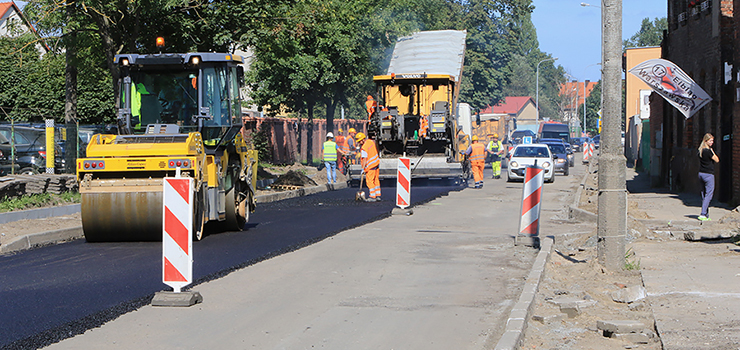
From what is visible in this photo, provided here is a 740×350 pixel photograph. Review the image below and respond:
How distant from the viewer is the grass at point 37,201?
14.3 m

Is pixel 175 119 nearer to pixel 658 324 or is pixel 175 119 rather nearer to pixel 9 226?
pixel 9 226

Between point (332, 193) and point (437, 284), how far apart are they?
569 inches

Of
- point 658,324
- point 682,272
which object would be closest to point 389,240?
point 682,272

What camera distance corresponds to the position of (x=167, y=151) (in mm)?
11203

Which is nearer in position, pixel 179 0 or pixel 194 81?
pixel 194 81

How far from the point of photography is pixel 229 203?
42.4 ft

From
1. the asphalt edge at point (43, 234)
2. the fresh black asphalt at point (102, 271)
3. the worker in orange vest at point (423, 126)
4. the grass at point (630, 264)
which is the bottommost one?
the grass at point (630, 264)

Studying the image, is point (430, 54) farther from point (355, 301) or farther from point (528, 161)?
point (355, 301)

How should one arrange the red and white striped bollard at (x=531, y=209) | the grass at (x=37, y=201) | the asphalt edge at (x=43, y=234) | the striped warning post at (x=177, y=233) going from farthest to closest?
the grass at (x=37, y=201) → the red and white striped bollard at (x=531, y=209) → the asphalt edge at (x=43, y=234) → the striped warning post at (x=177, y=233)

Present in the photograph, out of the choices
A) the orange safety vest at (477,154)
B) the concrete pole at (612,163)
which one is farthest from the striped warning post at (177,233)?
the orange safety vest at (477,154)

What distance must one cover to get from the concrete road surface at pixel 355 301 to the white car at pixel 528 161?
15.5 metres

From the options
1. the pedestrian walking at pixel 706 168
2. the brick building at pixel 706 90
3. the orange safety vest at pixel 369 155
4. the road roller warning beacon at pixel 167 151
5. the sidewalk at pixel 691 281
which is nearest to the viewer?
the sidewalk at pixel 691 281

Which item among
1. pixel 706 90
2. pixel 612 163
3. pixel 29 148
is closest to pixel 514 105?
pixel 706 90

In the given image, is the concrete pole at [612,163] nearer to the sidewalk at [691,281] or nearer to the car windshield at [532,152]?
the sidewalk at [691,281]
